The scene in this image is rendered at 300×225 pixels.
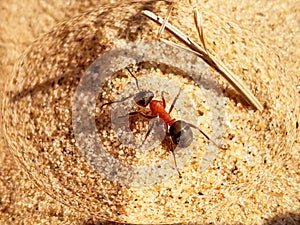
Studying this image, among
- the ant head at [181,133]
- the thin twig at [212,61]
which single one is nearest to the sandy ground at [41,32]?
the thin twig at [212,61]

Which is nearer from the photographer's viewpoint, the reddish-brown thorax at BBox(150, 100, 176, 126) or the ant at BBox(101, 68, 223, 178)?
the ant at BBox(101, 68, 223, 178)

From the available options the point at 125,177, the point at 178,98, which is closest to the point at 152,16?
the point at 178,98

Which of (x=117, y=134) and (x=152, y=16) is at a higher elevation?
(x=152, y=16)

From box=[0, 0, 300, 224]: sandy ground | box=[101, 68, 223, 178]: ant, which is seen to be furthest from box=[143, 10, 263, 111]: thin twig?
box=[0, 0, 300, 224]: sandy ground

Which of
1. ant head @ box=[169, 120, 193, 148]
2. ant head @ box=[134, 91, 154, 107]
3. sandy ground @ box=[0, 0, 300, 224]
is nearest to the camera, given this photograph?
ant head @ box=[169, 120, 193, 148]

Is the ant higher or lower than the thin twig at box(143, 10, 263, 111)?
lower

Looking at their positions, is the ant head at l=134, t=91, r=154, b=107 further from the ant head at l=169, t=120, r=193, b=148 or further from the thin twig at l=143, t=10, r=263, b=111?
the thin twig at l=143, t=10, r=263, b=111

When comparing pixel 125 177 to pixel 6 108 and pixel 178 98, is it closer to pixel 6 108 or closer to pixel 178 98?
pixel 178 98

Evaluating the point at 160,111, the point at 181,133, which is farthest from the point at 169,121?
the point at 181,133
